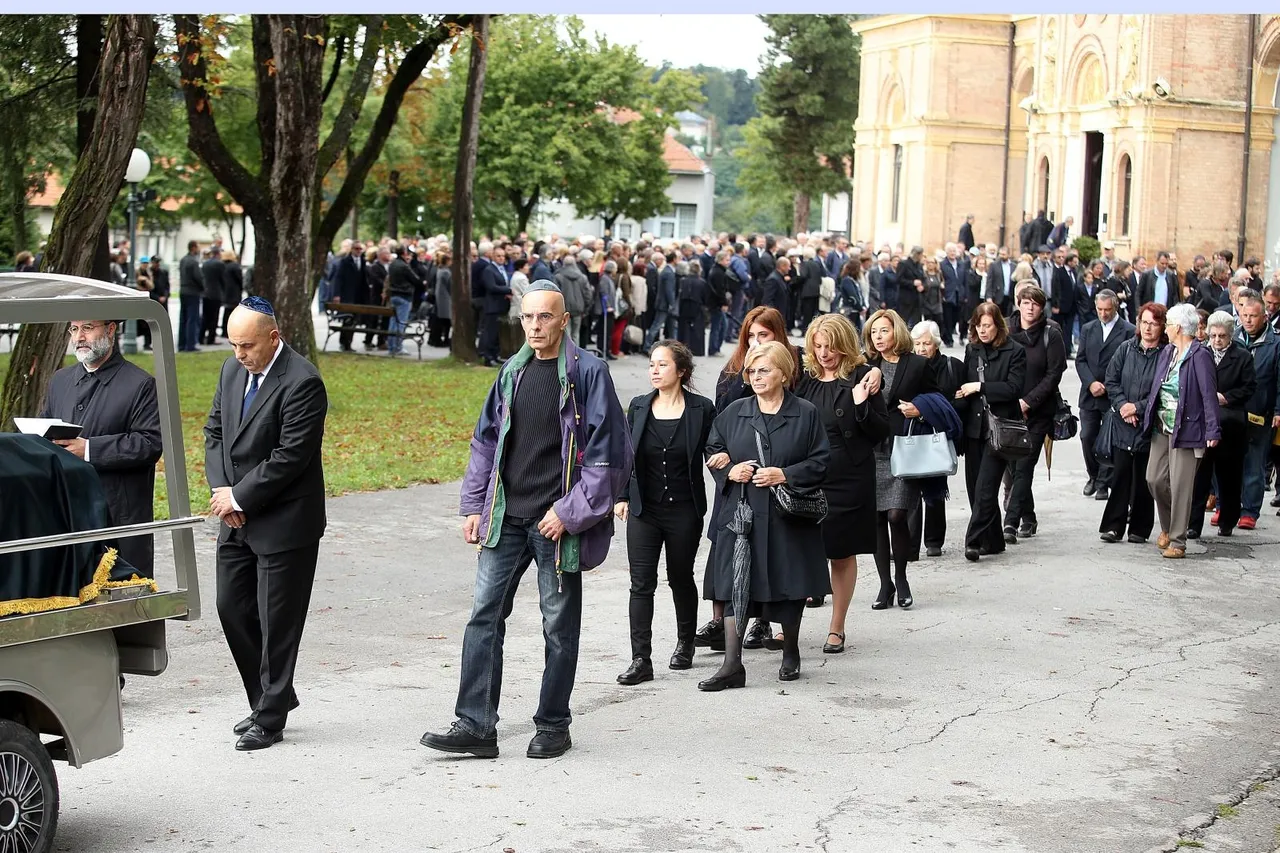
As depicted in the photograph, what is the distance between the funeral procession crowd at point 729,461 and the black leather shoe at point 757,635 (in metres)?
0.01

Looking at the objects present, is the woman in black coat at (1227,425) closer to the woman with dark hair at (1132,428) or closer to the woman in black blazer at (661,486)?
the woman with dark hair at (1132,428)

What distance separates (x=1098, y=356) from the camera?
49.7ft

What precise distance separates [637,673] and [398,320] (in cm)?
2202

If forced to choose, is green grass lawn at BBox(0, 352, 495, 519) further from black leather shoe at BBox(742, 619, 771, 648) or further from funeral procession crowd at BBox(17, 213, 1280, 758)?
black leather shoe at BBox(742, 619, 771, 648)

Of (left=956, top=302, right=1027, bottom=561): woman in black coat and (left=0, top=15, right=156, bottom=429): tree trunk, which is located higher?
(left=0, top=15, right=156, bottom=429): tree trunk

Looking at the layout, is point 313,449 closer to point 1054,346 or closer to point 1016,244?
point 1054,346

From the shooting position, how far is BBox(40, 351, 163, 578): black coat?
7586 millimetres

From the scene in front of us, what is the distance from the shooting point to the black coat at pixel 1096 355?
15.1 m

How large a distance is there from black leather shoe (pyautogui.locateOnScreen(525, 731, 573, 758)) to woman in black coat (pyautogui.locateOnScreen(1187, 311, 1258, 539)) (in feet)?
24.5

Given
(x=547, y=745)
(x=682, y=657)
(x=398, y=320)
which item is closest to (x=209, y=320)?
(x=398, y=320)

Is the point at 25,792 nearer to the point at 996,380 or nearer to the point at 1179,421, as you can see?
the point at 996,380

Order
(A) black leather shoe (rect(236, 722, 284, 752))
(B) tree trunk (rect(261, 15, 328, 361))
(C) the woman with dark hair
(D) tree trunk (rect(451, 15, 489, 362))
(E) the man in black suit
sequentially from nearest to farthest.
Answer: (A) black leather shoe (rect(236, 722, 284, 752)) < (C) the woman with dark hair < (E) the man in black suit < (B) tree trunk (rect(261, 15, 328, 361)) < (D) tree trunk (rect(451, 15, 489, 362))

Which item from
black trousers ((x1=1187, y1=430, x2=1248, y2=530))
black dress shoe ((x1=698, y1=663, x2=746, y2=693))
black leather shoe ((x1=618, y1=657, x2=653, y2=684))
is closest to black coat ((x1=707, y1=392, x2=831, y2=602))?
black dress shoe ((x1=698, y1=663, x2=746, y2=693))

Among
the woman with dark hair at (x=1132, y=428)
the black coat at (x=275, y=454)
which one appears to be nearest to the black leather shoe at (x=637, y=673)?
the black coat at (x=275, y=454)
